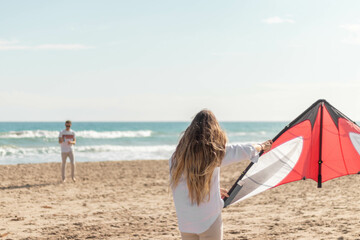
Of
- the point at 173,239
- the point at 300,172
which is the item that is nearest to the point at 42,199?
the point at 173,239

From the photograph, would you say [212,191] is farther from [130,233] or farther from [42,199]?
[42,199]

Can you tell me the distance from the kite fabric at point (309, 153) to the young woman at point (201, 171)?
1.64 m

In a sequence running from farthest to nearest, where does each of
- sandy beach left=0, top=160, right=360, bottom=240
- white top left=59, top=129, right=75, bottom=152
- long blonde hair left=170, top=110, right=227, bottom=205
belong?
white top left=59, top=129, right=75, bottom=152, sandy beach left=0, top=160, right=360, bottom=240, long blonde hair left=170, top=110, right=227, bottom=205

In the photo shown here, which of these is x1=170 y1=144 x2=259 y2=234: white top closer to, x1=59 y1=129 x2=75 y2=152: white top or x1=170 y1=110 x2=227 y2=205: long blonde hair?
x1=170 y1=110 x2=227 y2=205: long blonde hair

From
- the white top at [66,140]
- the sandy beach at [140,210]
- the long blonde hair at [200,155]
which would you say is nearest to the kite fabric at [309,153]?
the sandy beach at [140,210]

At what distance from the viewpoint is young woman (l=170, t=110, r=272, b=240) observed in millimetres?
2475

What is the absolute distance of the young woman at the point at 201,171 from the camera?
247cm

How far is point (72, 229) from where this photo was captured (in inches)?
239

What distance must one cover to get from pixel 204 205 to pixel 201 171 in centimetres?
23

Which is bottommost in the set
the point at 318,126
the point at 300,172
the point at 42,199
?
the point at 42,199

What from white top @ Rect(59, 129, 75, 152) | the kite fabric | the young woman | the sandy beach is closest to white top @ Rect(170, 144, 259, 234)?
the young woman

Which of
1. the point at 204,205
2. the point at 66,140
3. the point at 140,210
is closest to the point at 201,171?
the point at 204,205

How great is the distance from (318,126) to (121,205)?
4.52 metres

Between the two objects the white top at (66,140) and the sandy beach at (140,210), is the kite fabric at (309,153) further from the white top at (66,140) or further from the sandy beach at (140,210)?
the white top at (66,140)
